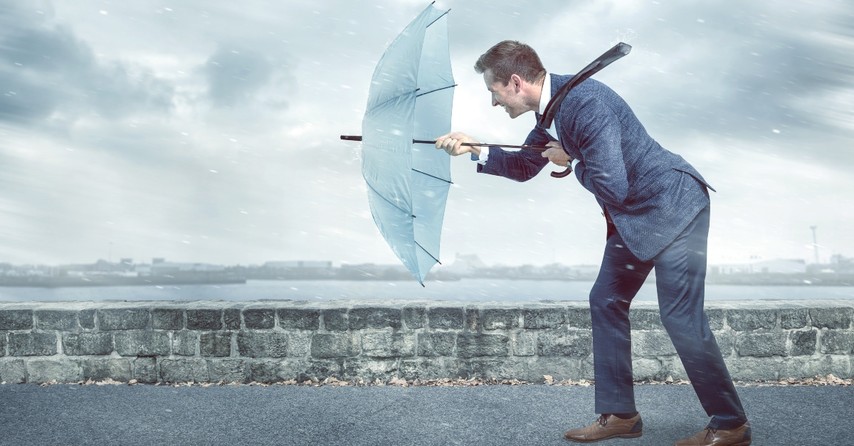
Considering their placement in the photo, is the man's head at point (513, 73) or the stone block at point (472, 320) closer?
the man's head at point (513, 73)

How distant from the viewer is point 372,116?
9.84ft

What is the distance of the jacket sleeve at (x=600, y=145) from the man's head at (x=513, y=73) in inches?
9.0

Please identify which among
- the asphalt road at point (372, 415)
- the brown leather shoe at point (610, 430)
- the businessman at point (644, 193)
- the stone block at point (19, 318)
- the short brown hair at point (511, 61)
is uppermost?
the short brown hair at point (511, 61)

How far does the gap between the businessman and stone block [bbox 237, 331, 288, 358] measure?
2.84m

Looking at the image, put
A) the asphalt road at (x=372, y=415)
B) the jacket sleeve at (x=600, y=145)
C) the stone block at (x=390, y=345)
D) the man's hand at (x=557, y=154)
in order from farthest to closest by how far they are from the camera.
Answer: the stone block at (x=390, y=345), the asphalt road at (x=372, y=415), the man's hand at (x=557, y=154), the jacket sleeve at (x=600, y=145)

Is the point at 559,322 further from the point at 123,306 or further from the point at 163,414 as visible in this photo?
the point at 123,306

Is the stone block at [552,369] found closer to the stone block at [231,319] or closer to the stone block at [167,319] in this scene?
the stone block at [231,319]

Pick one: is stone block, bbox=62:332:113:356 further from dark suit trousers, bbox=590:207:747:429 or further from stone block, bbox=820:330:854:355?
stone block, bbox=820:330:854:355

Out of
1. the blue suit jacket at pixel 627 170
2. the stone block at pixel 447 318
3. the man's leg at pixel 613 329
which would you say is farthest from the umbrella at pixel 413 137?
the stone block at pixel 447 318

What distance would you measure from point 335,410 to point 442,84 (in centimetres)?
230

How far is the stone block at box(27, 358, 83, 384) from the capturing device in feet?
17.5

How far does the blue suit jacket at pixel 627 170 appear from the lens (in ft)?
9.04

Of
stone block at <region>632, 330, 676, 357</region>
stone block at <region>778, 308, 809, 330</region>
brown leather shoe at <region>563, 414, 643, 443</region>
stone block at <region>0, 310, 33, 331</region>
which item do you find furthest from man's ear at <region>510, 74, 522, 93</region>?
stone block at <region>0, 310, 33, 331</region>

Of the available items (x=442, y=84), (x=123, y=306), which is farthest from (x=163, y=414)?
(x=442, y=84)
